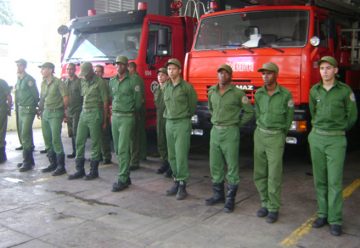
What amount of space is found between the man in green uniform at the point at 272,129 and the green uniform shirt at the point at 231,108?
293 millimetres

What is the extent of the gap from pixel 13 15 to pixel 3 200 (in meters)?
18.6

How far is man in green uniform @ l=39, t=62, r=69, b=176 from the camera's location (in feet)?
22.8

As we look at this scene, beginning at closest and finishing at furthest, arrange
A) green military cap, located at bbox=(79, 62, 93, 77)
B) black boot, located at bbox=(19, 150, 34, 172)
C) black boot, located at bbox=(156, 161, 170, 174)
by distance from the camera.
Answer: green military cap, located at bbox=(79, 62, 93, 77) → black boot, located at bbox=(156, 161, 170, 174) → black boot, located at bbox=(19, 150, 34, 172)

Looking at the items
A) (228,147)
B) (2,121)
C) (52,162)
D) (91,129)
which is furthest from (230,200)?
(2,121)

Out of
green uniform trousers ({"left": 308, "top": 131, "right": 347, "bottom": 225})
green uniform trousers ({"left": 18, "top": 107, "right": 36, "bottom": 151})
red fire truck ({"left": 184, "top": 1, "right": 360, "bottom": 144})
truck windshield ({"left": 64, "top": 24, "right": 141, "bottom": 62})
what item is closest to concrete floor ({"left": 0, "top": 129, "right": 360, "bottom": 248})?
green uniform trousers ({"left": 308, "top": 131, "right": 347, "bottom": 225})

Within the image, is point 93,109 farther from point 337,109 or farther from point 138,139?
point 337,109

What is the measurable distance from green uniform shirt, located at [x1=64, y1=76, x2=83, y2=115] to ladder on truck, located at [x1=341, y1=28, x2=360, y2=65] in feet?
15.8

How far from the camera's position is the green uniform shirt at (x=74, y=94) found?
7715 millimetres

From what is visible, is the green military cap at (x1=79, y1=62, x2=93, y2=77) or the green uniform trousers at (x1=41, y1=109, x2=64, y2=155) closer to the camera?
the green military cap at (x1=79, y1=62, x2=93, y2=77)

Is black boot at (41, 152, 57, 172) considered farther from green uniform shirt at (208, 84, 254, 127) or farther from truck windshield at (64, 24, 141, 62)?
green uniform shirt at (208, 84, 254, 127)

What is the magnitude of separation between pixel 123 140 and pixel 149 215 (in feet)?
4.35

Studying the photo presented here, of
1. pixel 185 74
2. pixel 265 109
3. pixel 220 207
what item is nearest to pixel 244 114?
pixel 265 109

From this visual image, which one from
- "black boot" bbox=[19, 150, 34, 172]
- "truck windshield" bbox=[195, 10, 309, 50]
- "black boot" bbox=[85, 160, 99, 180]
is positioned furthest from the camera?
"black boot" bbox=[19, 150, 34, 172]

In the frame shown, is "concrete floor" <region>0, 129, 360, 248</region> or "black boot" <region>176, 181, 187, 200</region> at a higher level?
"black boot" <region>176, 181, 187, 200</region>
